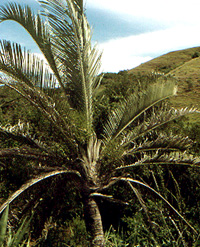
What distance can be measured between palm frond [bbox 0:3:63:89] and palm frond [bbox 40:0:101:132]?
156 mm

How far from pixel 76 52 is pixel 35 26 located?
100 centimetres

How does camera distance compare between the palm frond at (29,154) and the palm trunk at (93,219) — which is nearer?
the palm frond at (29,154)

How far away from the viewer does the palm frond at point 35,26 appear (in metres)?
5.85

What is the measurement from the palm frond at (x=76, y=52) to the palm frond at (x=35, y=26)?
0.16 meters

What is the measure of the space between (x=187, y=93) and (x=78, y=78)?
19789mm

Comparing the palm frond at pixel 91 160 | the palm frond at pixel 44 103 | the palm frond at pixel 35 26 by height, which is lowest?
the palm frond at pixel 91 160

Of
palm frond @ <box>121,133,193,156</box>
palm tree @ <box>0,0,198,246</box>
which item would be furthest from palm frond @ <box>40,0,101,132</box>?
palm frond @ <box>121,133,193,156</box>

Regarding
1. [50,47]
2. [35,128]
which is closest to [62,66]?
[50,47]

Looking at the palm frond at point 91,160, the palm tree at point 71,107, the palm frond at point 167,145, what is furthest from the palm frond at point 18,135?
the palm frond at point 167,145

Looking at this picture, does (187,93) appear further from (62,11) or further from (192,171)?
(62,11)

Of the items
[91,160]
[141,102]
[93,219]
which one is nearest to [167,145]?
[141,102]

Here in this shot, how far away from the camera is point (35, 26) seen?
614 cm

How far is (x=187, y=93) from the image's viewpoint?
24500mm

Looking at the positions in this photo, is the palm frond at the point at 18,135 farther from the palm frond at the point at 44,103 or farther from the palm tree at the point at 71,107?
the palm frond at the point at 44,103
